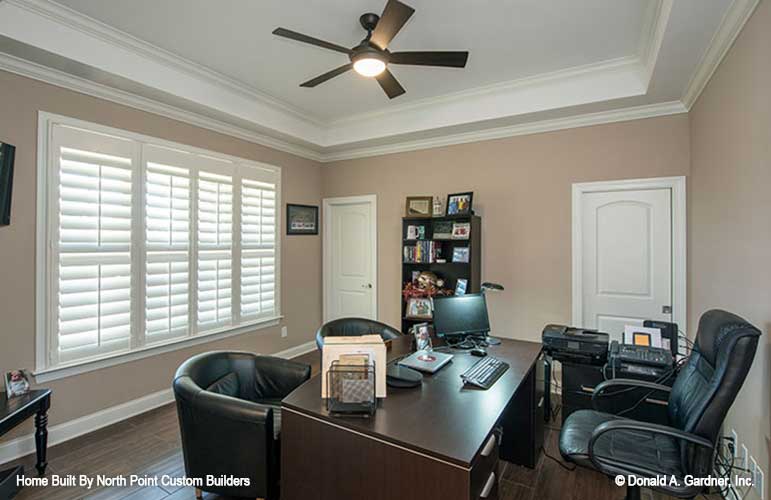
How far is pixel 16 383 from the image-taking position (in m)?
2.33

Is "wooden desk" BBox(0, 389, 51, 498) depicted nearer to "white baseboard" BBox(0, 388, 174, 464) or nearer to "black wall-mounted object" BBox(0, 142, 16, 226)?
"white baseboard" BBox(0, 388, 174, 464)

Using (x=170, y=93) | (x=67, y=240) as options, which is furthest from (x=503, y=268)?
(x=67, y=240)

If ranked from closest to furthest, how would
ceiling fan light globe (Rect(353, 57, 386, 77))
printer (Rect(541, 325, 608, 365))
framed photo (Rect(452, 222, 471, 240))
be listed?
ceiling fan light globe (Rect(353, 57, 386, 77)) → printer (Rect(541, 325, 608, 365)) → framed photo (Rect(452, 222, 471, 240))

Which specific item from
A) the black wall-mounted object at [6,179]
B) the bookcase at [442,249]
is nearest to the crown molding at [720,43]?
the bookcase at [442,249]

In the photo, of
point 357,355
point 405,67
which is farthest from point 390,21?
point 357,355

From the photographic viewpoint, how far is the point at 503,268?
3.93 m

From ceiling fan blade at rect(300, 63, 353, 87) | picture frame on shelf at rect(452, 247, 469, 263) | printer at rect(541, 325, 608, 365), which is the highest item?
ceiling fan blade at rect(300, 63, 353, 87)

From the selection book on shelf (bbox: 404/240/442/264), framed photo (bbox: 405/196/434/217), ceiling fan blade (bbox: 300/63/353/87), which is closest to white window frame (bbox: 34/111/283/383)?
ceiling fan blade (bbox: 300/63/353/87)

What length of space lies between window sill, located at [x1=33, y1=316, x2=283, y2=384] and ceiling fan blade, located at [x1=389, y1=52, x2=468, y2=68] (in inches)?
124

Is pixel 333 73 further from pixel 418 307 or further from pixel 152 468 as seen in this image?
pixel 152 468

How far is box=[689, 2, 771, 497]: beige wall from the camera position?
1756 millimetres

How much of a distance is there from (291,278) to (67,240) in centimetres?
237

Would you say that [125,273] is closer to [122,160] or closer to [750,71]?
[122,160]

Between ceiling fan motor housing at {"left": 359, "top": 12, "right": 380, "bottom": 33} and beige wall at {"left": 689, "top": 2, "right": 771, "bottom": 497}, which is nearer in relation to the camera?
beige wall at {"left": 689, "top": 2, "right": 771, "bottom": 497}
